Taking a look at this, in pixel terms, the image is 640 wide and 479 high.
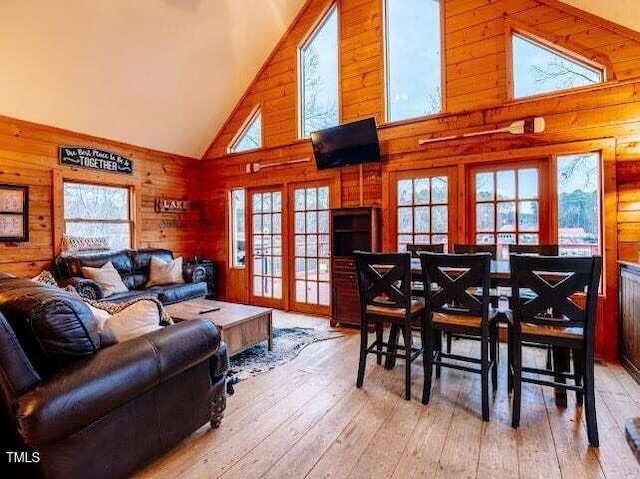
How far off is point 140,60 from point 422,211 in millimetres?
3929

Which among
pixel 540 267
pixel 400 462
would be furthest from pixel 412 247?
pixel 400 462

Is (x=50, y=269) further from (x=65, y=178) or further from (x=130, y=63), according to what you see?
(x=130, y=63)

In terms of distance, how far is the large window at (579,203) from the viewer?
3467 millimetres

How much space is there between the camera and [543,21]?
3.61 m

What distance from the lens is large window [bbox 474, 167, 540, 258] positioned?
3717 mm

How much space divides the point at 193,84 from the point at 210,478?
4.93m

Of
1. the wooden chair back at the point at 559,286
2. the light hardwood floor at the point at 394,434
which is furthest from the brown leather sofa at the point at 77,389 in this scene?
the wooden chair back at the point at 559,286

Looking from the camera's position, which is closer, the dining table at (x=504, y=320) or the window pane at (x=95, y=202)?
the dining table at (x=504, y=320)

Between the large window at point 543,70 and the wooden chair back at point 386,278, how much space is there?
2568mm

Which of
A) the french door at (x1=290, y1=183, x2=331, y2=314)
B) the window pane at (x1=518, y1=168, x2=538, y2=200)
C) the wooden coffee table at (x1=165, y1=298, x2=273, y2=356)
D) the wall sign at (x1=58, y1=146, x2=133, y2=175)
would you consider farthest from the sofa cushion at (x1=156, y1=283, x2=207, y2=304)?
the window pane at (x1=518, y1=168, x2=538, y2=200)

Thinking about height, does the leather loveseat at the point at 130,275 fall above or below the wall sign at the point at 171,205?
below

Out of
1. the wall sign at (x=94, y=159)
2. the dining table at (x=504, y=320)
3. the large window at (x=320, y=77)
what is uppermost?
the large window at (x=320, y=77)

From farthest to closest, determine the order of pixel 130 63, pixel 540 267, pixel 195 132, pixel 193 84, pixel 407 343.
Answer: pixel 195 132, pixel 193 84, pixel 130 63, pixel 407 343, pixel 540 267

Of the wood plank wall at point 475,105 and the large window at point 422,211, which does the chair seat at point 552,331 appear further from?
the large window at point 422,211
